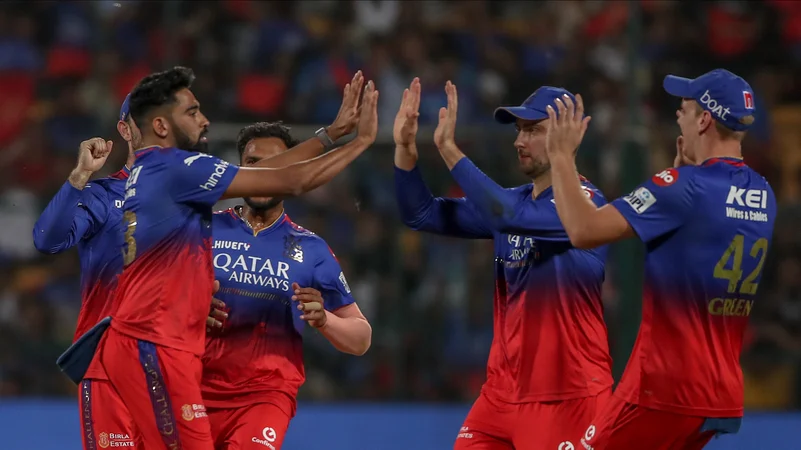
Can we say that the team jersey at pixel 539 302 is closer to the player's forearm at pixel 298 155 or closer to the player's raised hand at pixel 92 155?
the player's forearm at pixel 298 155

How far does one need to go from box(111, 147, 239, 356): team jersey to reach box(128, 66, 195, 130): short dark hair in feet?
0.76

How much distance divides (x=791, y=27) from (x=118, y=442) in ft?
25.0

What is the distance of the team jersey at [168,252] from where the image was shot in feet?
15.2

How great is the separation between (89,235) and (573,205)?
255 centimetres

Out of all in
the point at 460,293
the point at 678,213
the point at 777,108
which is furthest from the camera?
the point at 777,108

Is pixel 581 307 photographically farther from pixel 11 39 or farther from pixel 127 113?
pixel 11 39

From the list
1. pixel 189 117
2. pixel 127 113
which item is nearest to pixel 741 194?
pixel 189 117

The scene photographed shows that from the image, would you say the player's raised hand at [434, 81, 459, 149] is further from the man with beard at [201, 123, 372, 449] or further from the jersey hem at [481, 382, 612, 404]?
the jersey hem at [481, 382, 612, 404]

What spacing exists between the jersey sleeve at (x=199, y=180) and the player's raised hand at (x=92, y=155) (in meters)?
1.04

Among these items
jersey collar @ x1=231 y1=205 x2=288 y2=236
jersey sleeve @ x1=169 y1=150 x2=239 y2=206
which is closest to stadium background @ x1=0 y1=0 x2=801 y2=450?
jersey collar @ x1=231 y1=205 x2=288 y2=236

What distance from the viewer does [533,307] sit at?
5.17 m

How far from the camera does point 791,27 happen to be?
10430mm

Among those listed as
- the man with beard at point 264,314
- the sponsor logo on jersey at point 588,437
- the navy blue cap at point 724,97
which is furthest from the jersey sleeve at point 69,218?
the navy blue cap at point 724,97

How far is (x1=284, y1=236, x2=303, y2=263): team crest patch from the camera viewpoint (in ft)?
18.5
